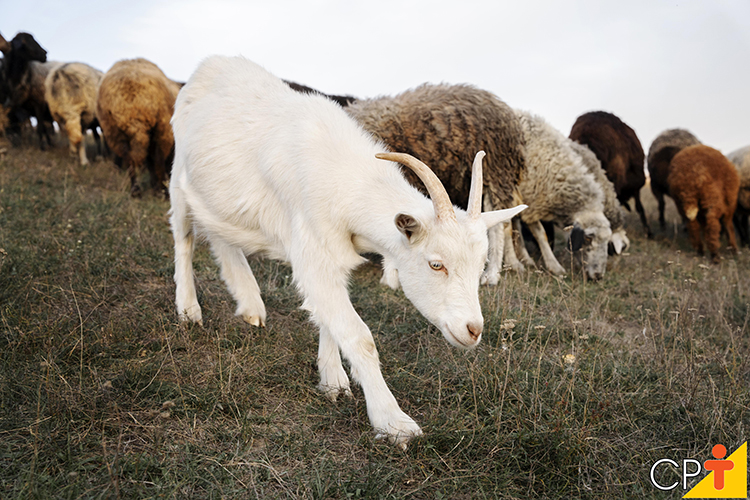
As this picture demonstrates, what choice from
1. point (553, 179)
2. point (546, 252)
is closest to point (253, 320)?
point (553, 179)

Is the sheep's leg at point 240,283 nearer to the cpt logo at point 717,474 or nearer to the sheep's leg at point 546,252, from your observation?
the cpt logo at point 717,474

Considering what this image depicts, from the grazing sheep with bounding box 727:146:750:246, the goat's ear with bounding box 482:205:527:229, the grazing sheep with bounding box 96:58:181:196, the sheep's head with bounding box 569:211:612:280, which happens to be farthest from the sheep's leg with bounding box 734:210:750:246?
the grazing sheep with bounding box 96:58:181:196

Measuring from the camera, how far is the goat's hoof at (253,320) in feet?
14.6

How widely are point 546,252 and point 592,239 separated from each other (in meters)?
0.72

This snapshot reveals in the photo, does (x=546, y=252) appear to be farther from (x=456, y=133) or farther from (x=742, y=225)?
(x=742, y=225)

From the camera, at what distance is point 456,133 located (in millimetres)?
6617

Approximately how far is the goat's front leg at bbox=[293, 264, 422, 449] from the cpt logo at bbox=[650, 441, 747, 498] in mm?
1302

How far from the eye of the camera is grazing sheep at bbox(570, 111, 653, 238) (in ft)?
33.9

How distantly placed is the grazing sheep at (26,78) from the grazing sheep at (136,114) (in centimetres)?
500

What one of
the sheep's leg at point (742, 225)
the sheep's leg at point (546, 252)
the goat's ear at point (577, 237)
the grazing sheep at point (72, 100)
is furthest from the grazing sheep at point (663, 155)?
the grazing sheep at point (72, 100)

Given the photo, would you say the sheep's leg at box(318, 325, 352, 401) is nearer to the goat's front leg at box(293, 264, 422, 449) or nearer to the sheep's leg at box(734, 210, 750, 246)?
the goat's front leg at box(293, 264, 422, 449)

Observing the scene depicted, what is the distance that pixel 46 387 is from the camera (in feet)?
9.78

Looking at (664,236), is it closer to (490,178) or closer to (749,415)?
(490,178)

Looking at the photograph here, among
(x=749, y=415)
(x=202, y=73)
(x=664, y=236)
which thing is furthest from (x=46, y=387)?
(x=664, y=236)
